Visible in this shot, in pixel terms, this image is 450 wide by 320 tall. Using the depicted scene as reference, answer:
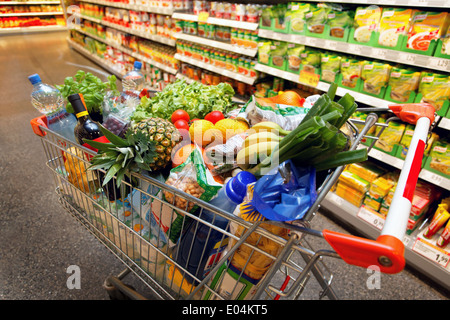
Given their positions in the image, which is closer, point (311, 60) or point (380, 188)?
point (380, 188)

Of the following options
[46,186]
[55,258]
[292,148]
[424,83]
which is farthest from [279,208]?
[46,186]

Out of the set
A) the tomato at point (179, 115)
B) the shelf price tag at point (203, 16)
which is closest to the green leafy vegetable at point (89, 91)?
the tomato at point (179, 115)

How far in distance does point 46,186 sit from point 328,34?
104 inches

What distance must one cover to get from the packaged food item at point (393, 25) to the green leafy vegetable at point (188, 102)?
108 centimetres

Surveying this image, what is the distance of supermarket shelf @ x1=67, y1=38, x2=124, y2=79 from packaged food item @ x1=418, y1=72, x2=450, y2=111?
5117 mm

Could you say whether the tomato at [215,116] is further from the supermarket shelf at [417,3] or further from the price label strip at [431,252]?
the price label strip at [431,252]

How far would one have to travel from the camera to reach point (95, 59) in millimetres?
6598

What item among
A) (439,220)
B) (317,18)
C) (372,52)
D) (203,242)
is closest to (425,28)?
(372,52)

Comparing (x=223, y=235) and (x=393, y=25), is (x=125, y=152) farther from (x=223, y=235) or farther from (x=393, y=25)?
(x=393, y=25)

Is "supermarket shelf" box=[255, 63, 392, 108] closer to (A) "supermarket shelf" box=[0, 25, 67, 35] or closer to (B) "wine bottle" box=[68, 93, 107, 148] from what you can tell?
(B) "wine bottle" box=[68, 93, 107, 148]

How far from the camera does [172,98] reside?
1.34 meters

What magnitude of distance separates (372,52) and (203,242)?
5.45ft

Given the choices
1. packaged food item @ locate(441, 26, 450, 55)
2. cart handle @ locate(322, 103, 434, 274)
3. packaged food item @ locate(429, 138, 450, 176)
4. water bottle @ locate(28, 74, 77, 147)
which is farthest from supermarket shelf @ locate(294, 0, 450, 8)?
water bottle @ locate(28, 74, 77, 147)

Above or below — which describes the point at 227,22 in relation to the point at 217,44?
above
